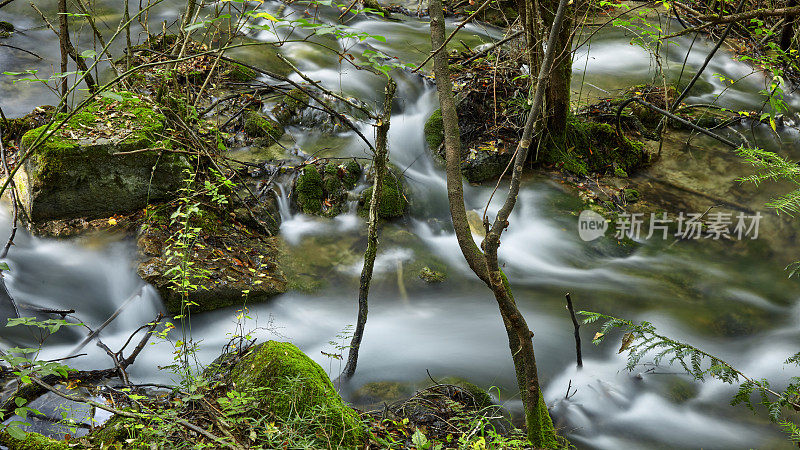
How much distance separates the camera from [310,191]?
21.6ft

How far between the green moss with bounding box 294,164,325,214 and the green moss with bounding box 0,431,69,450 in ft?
13.7

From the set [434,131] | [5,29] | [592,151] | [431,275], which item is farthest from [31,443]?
[5,29]

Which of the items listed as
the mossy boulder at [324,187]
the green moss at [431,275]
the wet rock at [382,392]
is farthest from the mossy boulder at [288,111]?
the wet rock at [382,392]

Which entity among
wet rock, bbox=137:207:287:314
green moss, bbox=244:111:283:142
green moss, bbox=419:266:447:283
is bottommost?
wet rock, bbox=137:207:287:314

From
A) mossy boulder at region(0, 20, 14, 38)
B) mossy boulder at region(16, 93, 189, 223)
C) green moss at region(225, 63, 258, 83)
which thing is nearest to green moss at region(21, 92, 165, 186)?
mossy boulder at region(16, 93, 189, 223)

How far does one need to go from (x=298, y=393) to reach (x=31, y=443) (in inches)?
48.6

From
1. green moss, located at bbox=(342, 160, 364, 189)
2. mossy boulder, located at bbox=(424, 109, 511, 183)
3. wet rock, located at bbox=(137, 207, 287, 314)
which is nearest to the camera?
wet rock, located at bbox=(137, 207, 287, 314)

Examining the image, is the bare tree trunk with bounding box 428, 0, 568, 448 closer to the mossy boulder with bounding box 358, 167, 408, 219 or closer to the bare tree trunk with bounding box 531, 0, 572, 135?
the mossy boulder with bounding box 358, 167, 408, 219

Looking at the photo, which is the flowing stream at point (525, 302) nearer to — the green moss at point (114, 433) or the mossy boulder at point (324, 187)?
the mossy boulder at point (324, 187)

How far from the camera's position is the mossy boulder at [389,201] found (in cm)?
655

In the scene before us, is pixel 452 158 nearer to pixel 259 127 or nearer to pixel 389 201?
pixel 389 201

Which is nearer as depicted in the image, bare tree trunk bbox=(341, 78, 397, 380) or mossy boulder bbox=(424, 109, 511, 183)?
bare tree trunk bbox=(341, 78, 397, 380)

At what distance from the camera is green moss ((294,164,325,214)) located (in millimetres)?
6508

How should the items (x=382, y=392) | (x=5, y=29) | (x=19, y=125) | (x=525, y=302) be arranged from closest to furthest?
(x=382, y=392) → (x=525, y=302) → (x=19, y=125) → (x=5, y=29)
